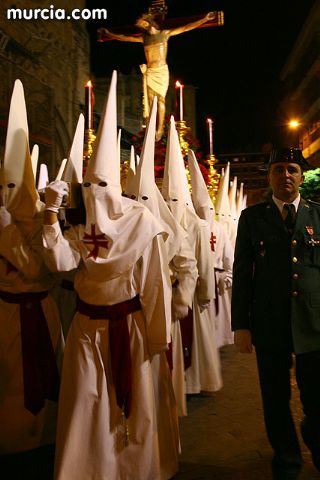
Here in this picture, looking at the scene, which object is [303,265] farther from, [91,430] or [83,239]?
[91,430]

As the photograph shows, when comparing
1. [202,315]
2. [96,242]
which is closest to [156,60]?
[202,315]

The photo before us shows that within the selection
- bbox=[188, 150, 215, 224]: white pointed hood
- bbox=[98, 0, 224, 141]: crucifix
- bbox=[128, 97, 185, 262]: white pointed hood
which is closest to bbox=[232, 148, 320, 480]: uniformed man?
bbox=[128, 97, 185, 262]: white pointed hood

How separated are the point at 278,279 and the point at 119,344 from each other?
110 cm

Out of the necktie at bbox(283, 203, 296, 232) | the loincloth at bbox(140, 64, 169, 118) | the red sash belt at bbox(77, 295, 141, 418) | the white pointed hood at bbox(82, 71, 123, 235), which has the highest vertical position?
the loincloth at bbox(140, 64, 169, 118)

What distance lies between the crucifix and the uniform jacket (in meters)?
4.21

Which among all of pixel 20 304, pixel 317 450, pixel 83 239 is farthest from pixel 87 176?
pixel 317 450

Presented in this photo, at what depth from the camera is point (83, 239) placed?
2.84 metres

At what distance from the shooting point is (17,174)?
3.35 metres

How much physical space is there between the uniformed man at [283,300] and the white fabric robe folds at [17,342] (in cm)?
146

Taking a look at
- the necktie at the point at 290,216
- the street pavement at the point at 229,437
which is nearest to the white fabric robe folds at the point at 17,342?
the street pavement at the point at 229,437

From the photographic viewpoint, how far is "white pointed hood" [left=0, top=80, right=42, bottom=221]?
333 centimetres

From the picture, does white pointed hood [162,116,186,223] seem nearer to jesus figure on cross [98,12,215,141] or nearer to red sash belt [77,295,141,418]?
red sash belt [77,295,141,418]

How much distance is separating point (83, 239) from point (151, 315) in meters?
0.65

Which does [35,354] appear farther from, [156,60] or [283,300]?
[156,60]
